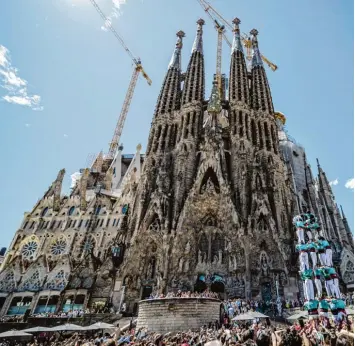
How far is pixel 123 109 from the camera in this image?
69312 millimetres

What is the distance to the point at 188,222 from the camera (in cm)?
2908

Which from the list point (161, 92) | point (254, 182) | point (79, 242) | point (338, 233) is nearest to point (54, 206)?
point (79, 242)

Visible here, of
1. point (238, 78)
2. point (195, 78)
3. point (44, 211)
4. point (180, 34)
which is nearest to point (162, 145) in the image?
point (195, 78)

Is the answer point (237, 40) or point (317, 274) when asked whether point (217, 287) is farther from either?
point (237, 40)

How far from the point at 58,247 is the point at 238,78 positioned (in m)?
34.5

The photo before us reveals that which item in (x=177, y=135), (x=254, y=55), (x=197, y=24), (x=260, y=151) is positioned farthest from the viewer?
(x=197, y=24)

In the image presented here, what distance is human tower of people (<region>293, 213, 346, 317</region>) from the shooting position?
1337 centimetres

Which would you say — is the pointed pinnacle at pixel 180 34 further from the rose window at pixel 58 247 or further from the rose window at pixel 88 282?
the rose window at pixel 88 282

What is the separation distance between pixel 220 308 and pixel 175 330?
433 centimetres

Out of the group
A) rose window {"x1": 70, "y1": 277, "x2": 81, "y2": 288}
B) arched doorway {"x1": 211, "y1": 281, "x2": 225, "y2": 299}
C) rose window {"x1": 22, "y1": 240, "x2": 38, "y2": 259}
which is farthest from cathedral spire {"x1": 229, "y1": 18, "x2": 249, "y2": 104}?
rose window {"x1": 22, "y1": 240, "x2": 38, "y2": 259}

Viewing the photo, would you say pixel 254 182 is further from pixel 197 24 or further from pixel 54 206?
pixel 197 24

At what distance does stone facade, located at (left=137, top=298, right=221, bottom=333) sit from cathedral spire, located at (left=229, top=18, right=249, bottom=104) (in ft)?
94.0

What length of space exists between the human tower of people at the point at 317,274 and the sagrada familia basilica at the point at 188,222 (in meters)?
9.10

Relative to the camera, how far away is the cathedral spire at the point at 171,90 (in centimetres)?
4241
